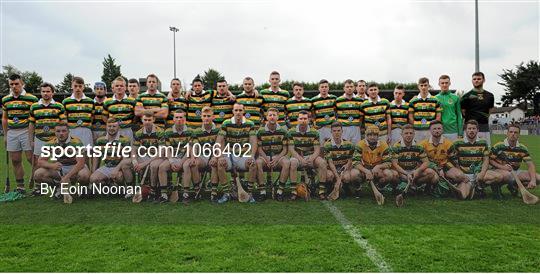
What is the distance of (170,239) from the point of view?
4027 millimetres

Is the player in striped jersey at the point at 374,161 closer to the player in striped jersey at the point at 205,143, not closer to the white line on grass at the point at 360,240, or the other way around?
the white line on grass at the point at 360,240

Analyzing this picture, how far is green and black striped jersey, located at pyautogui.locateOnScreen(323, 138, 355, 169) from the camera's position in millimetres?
6082

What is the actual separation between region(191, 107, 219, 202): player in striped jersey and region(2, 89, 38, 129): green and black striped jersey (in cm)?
288

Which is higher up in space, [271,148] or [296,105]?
[296,105]

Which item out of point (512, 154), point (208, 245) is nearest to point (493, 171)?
point (512, 154)

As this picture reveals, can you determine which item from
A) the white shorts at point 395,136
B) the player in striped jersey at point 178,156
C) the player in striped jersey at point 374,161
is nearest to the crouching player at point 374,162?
the player in striped jersey at point 374,161

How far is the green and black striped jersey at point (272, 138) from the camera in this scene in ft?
20.2

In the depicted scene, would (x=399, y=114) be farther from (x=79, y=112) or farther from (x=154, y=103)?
(x=79, y=112)

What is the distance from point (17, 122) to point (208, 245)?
15.3 ft

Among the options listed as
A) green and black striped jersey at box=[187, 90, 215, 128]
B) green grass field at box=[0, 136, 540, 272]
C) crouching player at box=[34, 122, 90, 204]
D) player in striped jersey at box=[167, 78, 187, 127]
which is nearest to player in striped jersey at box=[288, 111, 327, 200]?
green grass field at box=[0, 136, 540, 272]

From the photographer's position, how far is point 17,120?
21.6ft

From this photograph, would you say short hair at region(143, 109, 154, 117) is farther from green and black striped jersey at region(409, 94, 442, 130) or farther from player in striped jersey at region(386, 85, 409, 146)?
green and black striped jersey at region(409, 94, 442, 130)

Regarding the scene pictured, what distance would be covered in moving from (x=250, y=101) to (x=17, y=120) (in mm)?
3817

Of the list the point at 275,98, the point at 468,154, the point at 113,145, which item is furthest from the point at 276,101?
the point at 468,154
